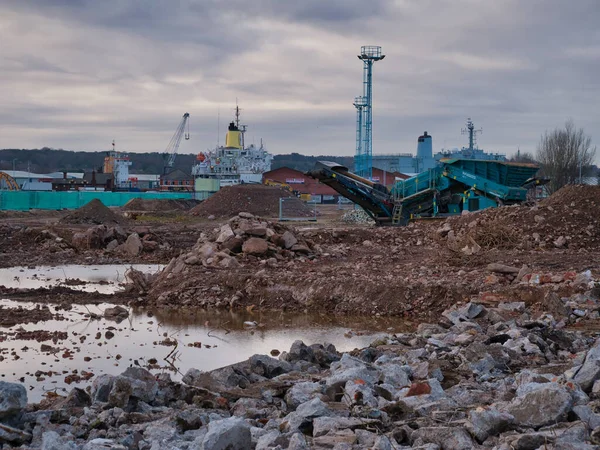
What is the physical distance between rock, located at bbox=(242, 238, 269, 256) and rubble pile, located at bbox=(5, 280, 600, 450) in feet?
26.5

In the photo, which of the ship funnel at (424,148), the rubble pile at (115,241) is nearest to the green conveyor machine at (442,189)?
the rubble pile at (115,241)

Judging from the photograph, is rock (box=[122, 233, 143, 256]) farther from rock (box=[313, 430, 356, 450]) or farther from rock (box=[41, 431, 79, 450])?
rock (box=[313, 430, 356, 450])

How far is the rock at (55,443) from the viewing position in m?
5.58

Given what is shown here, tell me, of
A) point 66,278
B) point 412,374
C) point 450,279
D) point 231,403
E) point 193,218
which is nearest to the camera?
point 231,403

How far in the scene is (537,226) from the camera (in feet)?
67.4

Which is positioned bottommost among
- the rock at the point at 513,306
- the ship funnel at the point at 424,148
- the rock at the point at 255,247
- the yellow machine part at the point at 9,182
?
the rock at the point at 513,306

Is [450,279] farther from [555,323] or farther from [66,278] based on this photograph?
[66,278]

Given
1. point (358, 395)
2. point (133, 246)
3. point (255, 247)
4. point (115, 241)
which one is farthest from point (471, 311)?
point (115, 241)

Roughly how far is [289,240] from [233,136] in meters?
63.3

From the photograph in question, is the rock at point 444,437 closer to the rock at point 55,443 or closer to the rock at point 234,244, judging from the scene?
the rock at point 55,443

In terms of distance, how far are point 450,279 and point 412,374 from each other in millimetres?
7464

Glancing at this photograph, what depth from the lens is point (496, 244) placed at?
1997 cm

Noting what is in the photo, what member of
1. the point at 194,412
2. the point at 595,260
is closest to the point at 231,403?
the point at 194,412

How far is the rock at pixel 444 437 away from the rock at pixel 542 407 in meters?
0.57
